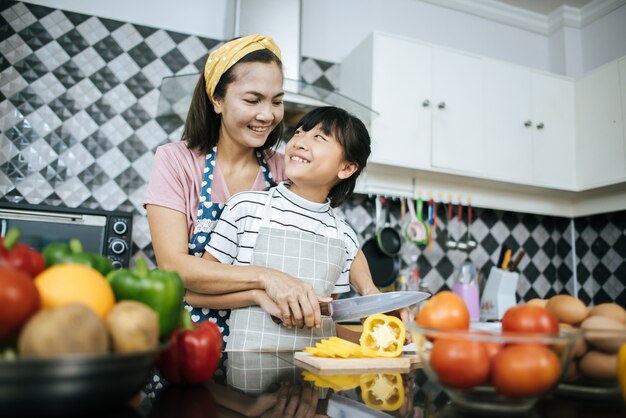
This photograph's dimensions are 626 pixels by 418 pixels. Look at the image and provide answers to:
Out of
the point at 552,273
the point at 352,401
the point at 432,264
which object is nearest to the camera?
the point at 352,401

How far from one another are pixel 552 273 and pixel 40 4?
314 centimetres

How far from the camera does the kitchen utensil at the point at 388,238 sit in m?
2.68

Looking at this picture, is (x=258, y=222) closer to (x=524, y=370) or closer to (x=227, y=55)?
(x=227, y=55)

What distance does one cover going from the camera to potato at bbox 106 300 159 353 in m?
0.47

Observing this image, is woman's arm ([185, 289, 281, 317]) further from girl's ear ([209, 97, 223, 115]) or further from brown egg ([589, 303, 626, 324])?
brown egg ([589, 303, 626, 324])

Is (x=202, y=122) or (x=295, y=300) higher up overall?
(x=202, y=122)

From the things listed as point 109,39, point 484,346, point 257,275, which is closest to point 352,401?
point 484,346

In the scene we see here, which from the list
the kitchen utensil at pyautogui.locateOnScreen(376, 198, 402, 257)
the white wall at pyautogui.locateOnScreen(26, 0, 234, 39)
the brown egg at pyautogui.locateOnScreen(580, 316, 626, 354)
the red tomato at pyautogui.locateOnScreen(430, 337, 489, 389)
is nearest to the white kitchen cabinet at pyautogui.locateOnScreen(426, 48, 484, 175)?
the kitchen utensil at pyautogui.locateOnScreen(376, 198, 402, 257)

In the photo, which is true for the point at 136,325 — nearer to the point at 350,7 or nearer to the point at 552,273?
the point at 350,7

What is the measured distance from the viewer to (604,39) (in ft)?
10.4

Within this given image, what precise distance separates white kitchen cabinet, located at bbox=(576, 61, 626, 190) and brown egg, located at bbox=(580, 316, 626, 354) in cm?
241

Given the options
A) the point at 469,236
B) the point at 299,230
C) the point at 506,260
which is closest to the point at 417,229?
the point at 469,236

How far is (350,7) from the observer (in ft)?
9.64

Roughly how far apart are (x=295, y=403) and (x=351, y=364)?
0.93ft
